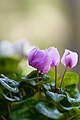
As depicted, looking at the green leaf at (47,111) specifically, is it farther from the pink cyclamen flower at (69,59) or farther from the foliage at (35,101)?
the pink cyclamen flower at (69,59)

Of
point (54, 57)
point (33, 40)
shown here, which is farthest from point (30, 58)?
point (33, 40)

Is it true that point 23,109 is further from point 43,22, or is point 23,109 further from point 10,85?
point 43,22

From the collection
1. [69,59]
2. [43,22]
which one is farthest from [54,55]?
[43,22]

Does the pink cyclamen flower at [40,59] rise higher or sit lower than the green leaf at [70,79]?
higher

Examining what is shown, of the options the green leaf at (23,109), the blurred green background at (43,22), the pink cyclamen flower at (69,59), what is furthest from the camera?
the blurred green background at (43,22)

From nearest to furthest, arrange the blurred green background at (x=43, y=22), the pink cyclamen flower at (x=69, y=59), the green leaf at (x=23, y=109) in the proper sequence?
the green leaf at (x=23, y=109), the pink cyclamen flower at (x=69, y=59), the blurred green background at (x=43, y=22)

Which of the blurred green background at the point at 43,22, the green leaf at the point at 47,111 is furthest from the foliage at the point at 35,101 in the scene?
the blurred green background at the point at 43,22

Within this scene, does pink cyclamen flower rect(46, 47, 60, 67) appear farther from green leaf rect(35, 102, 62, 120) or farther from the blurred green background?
the blurred green background

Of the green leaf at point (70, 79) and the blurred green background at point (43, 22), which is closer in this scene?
the green leaf at point (70, 79)

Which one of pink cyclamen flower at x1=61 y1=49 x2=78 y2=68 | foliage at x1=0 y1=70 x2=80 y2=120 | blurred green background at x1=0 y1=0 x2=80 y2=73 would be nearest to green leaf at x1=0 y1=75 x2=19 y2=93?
foliage at x1=0 y1=70 x2=80 y2=120
